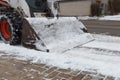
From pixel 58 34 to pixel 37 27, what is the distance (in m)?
0.80

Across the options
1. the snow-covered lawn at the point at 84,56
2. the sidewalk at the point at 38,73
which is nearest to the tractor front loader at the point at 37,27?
the snow-covered lawn at the point at 84,56

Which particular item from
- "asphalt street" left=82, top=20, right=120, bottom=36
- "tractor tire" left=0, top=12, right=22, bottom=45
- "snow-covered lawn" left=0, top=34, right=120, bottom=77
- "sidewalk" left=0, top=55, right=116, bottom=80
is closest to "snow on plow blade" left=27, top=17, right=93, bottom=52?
"snow-covered lawn" left=0, top=34, right=120, bottom=77

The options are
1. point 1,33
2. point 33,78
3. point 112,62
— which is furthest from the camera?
point 1,33

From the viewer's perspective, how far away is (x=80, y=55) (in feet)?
18.2

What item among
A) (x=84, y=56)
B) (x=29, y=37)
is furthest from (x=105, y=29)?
(x=84, y=56)

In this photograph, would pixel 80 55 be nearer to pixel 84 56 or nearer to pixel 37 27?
pixel 84 56

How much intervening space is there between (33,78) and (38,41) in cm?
186

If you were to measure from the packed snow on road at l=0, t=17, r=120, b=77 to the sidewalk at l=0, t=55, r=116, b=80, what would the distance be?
0.18 m

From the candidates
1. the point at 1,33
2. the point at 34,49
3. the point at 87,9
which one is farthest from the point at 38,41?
the point at 87,9

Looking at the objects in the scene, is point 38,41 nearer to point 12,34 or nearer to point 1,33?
point 12,34

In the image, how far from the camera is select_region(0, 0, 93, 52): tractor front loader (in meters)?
6.19

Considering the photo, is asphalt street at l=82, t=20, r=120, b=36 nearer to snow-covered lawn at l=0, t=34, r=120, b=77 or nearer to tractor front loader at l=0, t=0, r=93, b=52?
tractor front loader at l=0, t=0, r=93, b=52

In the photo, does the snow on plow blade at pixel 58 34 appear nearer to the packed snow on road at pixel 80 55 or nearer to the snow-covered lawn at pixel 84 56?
the packed snow on road at pixel 80 55

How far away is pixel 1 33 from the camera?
23.5 ft
